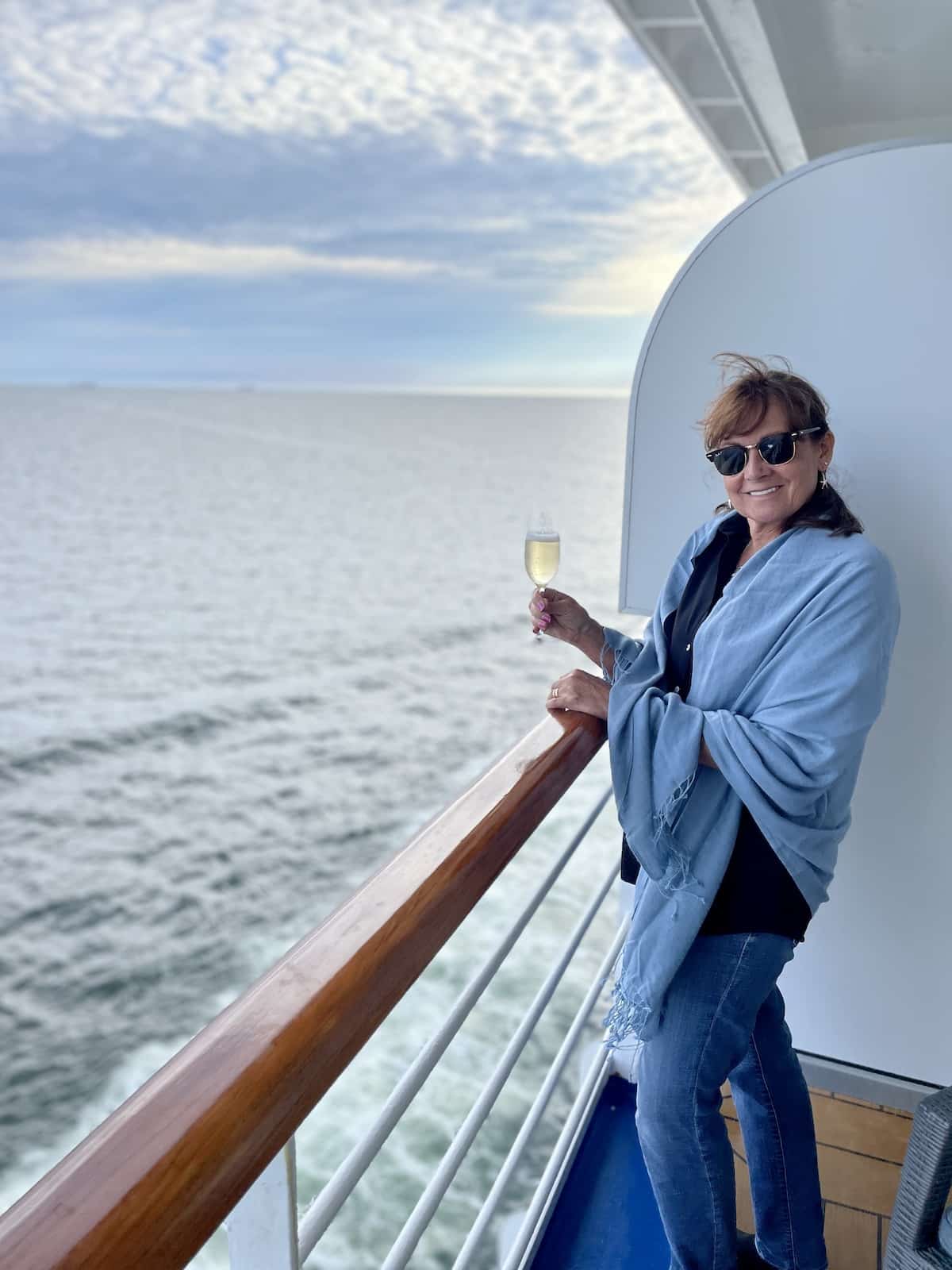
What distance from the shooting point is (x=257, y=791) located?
1540 centimetres

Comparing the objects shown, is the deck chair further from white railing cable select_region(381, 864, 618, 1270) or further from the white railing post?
the white railing post

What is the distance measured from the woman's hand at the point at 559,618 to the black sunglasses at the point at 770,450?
0.32m

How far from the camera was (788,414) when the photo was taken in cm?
130

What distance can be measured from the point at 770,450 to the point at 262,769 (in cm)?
1558

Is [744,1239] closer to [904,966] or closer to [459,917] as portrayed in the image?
[904,966]

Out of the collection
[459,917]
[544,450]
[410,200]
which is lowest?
[459,917]

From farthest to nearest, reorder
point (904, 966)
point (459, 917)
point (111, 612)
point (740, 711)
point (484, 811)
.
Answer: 1. point (111, 612)
2. point (904, 966)
3. point (740, 711)
4. point (484, 811)
5. point (459, 917)

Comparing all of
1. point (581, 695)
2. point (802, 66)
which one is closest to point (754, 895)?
point (581, 695)

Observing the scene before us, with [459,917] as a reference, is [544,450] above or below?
above

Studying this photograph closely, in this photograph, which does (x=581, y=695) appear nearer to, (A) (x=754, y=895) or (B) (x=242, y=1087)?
(A) (x=754, y=895)

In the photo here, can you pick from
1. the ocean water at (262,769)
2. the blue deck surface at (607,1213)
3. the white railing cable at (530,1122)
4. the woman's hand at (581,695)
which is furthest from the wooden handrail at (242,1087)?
the ocean water at (262,769)

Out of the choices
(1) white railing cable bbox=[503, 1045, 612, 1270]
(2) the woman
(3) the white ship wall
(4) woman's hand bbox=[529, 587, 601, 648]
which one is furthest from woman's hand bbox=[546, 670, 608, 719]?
(1) white railing cable bbox=[503, 1045, 612, 1270]

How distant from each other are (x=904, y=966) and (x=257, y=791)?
1436 cm

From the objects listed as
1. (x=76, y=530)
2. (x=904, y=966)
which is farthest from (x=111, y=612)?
(x=904, y=966)
